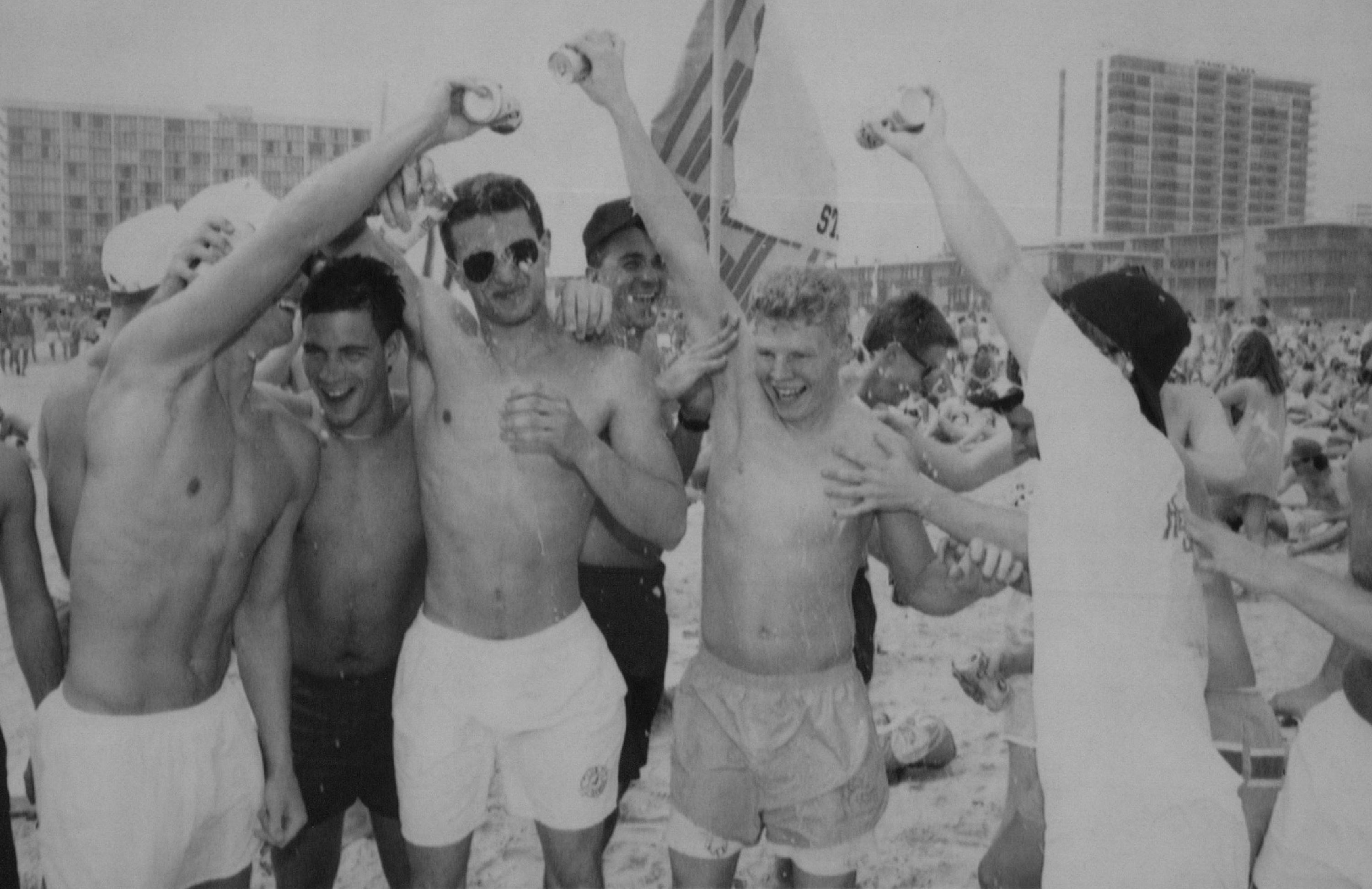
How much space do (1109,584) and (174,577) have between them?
2.09 metres

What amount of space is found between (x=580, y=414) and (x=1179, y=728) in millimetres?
1567

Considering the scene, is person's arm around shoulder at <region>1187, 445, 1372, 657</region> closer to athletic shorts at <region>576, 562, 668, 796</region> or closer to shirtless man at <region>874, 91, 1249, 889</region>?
shirtless man at <region>874, 91, 1249, 889</region>

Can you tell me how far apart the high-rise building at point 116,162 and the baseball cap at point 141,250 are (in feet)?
0.46

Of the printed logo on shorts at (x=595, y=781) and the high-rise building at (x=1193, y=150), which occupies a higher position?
the high-rise building at (x=1193, y=150)

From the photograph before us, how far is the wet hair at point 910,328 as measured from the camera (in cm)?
295

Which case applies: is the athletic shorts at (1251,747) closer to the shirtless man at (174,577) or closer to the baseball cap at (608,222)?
the baseball cap at (608,222)

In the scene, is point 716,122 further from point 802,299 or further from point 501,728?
point 501,728

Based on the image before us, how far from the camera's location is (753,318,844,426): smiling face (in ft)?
7.81

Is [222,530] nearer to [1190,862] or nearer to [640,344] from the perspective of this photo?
[640,344]

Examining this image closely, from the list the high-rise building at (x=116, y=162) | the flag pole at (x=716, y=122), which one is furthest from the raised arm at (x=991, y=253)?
the high-rise building at (x=116, y=162)

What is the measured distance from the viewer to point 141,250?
2.60 m

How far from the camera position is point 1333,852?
6.84 ft

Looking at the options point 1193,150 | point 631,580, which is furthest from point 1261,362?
point 631,580

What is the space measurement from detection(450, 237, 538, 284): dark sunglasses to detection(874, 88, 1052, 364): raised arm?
3.19ft
